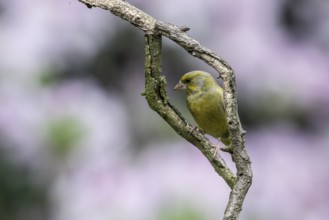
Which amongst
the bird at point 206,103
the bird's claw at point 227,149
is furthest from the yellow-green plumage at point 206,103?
the bird's claw at point 227,149

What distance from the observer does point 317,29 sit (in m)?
4.56

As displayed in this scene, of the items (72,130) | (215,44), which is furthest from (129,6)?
(215,44)

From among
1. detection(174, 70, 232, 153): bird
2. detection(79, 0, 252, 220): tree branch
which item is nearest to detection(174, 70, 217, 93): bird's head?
detection(174, 70, 232, 153): bird

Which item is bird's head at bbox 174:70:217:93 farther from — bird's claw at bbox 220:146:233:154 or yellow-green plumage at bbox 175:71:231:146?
bird's claw at bbox 220:146:233:154

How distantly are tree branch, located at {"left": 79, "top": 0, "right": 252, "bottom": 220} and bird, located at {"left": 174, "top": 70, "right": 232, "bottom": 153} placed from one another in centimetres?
41

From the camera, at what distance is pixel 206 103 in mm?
1827

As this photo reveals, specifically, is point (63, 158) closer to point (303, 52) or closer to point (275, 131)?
point (275, 131)

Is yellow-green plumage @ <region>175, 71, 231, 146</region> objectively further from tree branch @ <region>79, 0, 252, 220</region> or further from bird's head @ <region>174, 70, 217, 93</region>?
tree branch @ <region>79, 0, 252, 220</region>

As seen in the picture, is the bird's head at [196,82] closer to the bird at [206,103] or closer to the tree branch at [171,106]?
the bird at [206,103]

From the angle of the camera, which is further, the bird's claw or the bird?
the bird

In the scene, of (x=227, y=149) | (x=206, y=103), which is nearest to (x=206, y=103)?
(x=206, y=103)

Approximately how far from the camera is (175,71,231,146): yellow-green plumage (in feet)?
5.74

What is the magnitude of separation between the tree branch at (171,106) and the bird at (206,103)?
1.33 feet

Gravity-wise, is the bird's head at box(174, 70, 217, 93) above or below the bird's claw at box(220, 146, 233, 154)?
Answer: above
